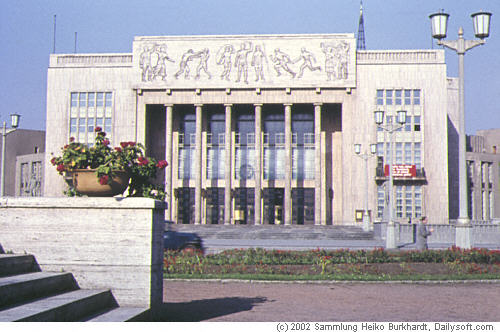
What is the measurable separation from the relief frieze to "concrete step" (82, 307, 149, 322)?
1863 inches

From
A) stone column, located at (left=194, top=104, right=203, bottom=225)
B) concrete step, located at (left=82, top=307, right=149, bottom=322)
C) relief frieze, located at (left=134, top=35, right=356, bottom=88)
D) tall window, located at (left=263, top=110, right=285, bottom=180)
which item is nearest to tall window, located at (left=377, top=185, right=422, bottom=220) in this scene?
tall window, located at (left=263, top=110, right=285, bottom=180)

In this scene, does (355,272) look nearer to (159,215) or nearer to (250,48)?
(159,215)

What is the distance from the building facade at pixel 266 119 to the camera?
53469mm

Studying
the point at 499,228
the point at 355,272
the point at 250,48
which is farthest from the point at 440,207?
the point at 355,272

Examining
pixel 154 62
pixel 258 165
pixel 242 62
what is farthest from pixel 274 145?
pixel 154 62

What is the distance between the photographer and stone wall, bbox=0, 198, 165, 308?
27.2ft

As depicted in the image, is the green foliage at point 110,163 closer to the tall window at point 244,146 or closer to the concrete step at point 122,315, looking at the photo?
the concrete step at point 122,315

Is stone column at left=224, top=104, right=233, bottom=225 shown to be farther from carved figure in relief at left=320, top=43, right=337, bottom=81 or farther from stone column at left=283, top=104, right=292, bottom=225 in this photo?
carved figure in relief at left=320, top=43, right=337, bottom=81

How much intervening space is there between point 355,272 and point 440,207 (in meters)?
38.7

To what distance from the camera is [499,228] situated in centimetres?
3566

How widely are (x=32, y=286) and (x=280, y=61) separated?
161 ft

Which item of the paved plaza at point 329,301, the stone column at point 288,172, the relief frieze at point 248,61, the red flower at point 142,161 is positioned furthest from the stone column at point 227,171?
the red flower at point 142,161

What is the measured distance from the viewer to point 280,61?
5481cm

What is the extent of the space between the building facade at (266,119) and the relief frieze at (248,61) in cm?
9
